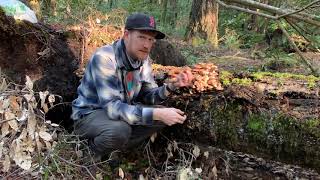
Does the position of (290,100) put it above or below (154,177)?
above

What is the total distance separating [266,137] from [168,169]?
42.8 inches

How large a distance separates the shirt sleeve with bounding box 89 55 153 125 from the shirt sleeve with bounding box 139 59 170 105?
1.28 feet

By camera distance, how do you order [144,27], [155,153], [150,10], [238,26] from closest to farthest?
[144,27], [155,153], [238,26], [150,10]

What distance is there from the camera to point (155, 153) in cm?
413

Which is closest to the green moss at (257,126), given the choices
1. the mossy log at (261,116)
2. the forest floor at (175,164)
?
the mossy log at (261,116)

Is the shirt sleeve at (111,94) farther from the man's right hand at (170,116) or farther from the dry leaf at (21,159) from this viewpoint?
the dry leaf at (21,159)

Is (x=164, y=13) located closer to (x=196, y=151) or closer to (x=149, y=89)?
(x=149, y=89)

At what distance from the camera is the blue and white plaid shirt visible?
3475 millimetres

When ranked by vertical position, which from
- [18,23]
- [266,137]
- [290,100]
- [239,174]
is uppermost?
[18,23]

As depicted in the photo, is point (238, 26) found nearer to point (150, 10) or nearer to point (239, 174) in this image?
point (150, 10)

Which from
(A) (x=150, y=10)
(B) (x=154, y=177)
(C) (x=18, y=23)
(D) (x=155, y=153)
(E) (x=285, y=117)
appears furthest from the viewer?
(A) (x=150, y=10)

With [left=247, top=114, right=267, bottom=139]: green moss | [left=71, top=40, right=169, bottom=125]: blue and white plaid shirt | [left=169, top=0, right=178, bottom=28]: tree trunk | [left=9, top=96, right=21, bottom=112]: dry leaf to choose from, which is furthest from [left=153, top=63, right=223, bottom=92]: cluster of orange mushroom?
[left=169, top=0, right=178, bottom=28]: tree trunk

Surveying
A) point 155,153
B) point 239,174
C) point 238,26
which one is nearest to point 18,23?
point 155,153

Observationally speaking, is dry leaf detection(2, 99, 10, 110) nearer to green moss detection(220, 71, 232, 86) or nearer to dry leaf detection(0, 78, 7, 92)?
dry leaf detection(0, 78, 7, 92)
